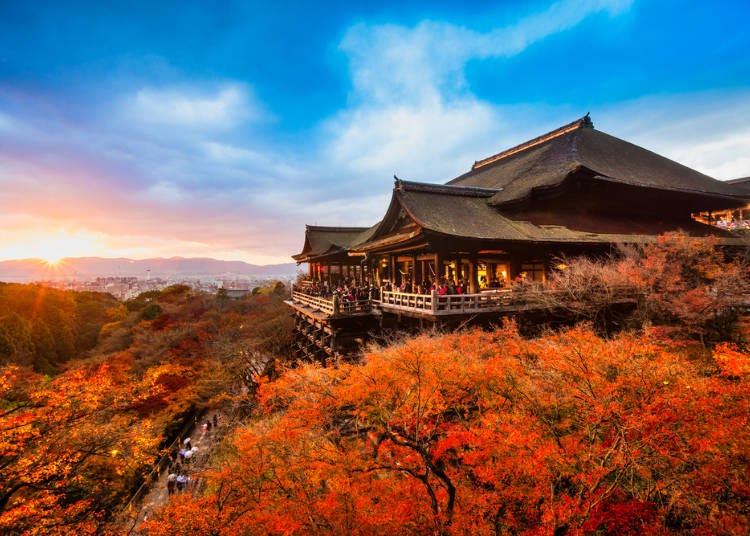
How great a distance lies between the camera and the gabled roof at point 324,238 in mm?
35506

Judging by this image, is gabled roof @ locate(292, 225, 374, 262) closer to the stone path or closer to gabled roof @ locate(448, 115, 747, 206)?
gabled roof @ locate(448, 115, 747, 206)

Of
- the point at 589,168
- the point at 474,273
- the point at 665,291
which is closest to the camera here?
the point at 665,291

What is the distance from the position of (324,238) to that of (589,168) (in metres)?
26.2

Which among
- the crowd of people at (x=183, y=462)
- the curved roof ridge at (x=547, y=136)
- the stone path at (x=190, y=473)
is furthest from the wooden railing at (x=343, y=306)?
the curved roof ridge at (x=547, y=136)

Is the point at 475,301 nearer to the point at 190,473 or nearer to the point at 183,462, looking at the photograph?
the point at 190,473

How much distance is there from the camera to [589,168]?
19.2 meters

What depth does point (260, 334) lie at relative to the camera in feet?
110

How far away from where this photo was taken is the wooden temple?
1547cm

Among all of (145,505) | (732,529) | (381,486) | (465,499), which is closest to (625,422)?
(732,529)

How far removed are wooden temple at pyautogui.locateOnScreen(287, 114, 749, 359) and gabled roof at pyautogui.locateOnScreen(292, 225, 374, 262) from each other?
10.8 m

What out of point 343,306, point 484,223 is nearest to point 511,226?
point 484,223

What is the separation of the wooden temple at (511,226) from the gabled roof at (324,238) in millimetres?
10842

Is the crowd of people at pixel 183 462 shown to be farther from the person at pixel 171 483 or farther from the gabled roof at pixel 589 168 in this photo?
the gabled roof at pixel 589 168

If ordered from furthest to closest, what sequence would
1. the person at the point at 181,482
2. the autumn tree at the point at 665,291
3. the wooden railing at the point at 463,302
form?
the person at the point at 181,482 < the wooden railing at the point at 463,302 < the autumn tree at the point at 665,291
